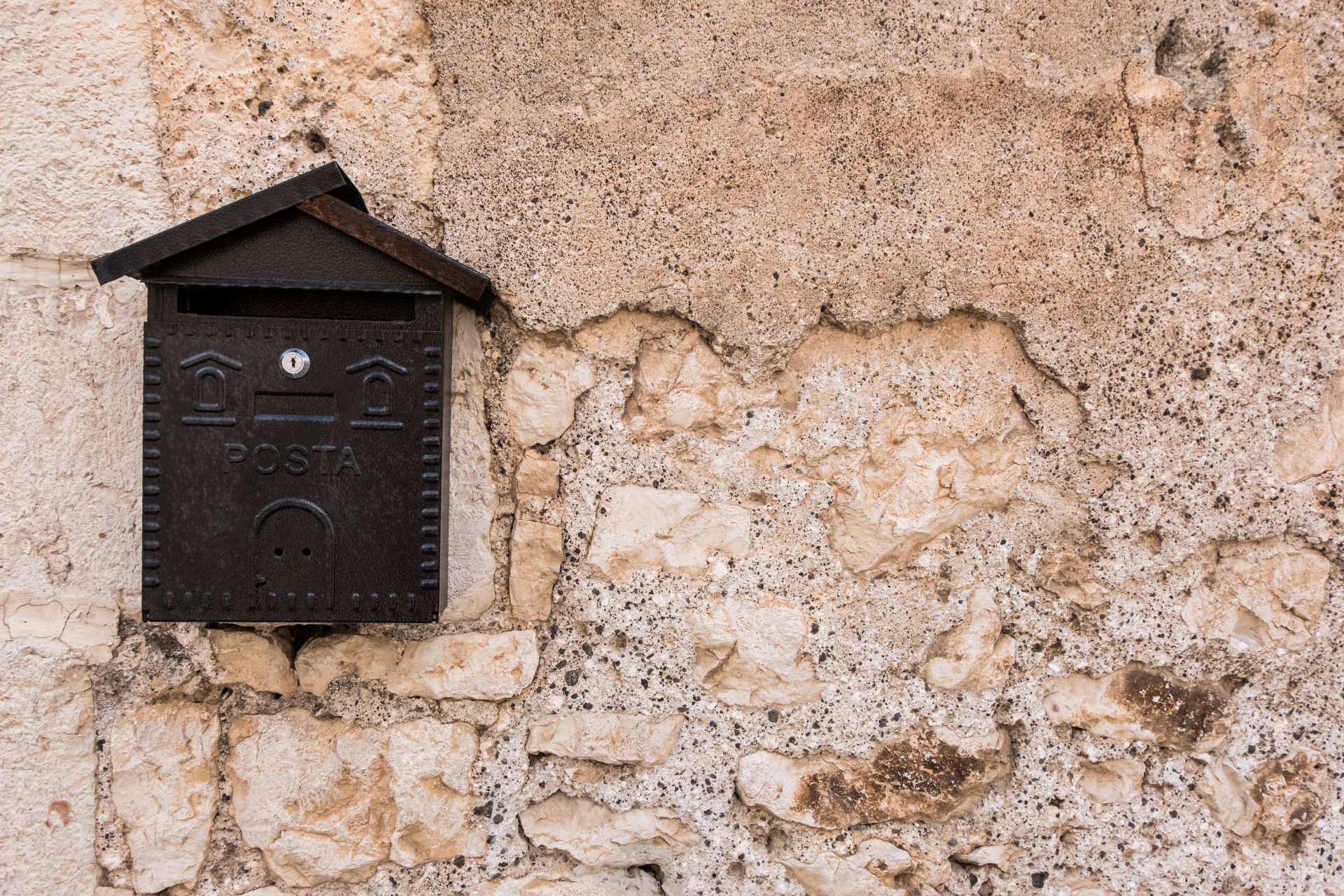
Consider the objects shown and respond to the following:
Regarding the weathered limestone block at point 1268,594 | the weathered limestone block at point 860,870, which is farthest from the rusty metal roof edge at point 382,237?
the weathered limestone block at point 1268,594

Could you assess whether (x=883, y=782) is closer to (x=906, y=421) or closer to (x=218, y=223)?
(x=906, y=421)

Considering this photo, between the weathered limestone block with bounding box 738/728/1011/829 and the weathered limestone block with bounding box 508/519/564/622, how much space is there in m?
0.48

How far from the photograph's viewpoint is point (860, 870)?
1.39 m

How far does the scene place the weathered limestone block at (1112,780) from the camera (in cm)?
141

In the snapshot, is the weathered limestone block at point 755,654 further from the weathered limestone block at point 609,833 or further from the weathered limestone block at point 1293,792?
the weathered limestone block at point 1293,792

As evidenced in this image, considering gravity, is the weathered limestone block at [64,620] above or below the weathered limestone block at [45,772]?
above

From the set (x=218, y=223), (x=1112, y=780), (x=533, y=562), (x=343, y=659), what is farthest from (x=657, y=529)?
(x=1112, y=780)

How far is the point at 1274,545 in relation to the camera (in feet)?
4.63

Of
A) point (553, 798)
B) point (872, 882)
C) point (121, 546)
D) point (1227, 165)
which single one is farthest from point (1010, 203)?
point (121, 546)

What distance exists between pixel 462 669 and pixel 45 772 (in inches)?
28.5

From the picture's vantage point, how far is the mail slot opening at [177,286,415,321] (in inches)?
47.9

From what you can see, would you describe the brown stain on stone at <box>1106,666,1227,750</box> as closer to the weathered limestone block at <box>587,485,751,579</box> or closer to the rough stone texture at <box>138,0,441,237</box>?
the weathered limestone block at <box>587,485,751,579</box>

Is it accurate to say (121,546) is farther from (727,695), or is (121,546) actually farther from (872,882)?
(872,882)

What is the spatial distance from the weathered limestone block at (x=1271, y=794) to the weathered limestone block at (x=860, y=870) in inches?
22.7
